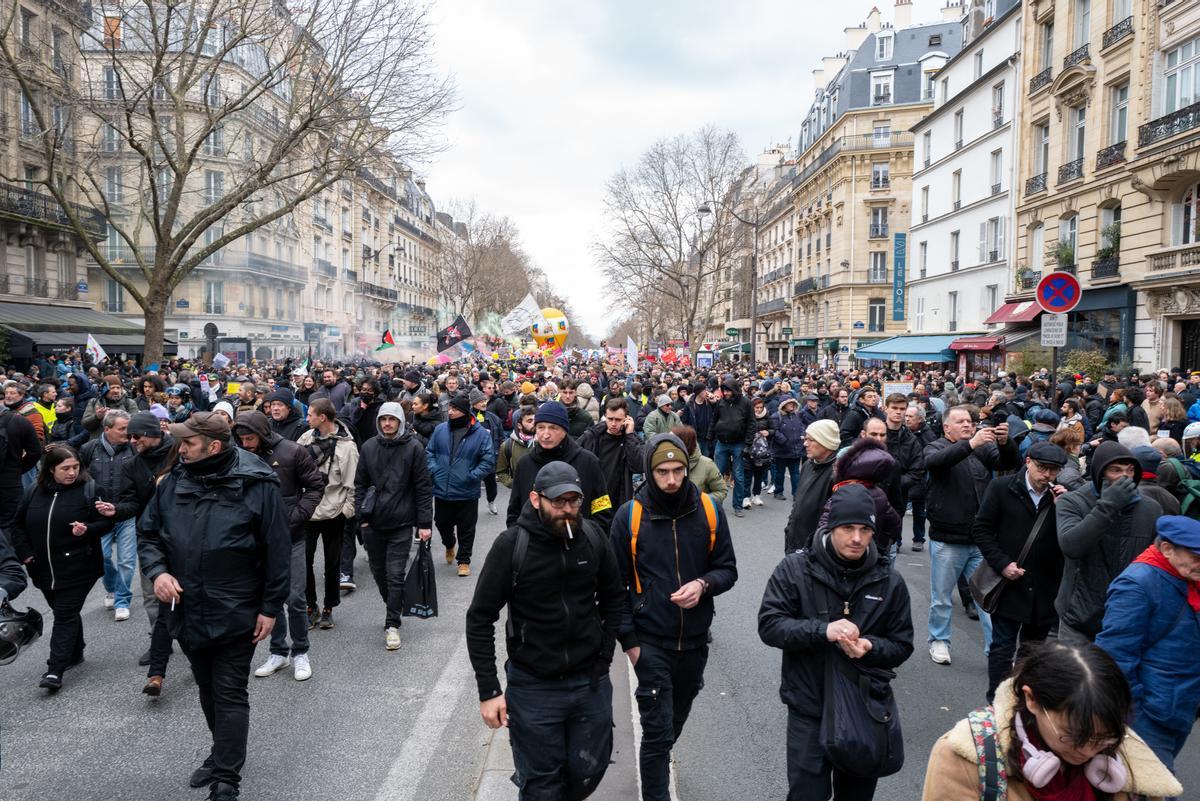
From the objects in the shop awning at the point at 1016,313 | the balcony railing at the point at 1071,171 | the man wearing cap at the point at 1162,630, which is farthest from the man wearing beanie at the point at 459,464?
the balcony railing at the point at 1071,171

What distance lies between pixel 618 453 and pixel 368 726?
2747 millimetres

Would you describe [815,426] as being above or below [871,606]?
above

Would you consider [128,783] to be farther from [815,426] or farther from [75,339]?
[75,339]

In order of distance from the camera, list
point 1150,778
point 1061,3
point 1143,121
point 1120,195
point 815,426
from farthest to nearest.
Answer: point 1061,3 < point 1120,195 < point 1143,121 < point 815,426 < point 1150,778

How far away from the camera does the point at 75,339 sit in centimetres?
2577

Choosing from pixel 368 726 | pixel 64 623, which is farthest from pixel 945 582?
pixel 64 623

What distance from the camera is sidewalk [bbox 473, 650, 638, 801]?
12.4 feet

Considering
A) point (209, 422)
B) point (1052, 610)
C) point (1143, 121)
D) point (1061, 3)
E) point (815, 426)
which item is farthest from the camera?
point (1061, 3)

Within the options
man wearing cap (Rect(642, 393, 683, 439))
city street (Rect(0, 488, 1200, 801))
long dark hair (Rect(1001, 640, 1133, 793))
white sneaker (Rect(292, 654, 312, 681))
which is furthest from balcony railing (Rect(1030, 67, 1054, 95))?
long dark hair (Rect(1001, 640, 1133, 793))

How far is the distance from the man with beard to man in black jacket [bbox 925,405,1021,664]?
2180mm

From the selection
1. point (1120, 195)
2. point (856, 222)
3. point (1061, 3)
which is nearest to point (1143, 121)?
point (1120, 195)

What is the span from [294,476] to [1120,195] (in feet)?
79.5

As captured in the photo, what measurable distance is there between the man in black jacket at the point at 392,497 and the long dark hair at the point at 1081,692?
4.70 metres

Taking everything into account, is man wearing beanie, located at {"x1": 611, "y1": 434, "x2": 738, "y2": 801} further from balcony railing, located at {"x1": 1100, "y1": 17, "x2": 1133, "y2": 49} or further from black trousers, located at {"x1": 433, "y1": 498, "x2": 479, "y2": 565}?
balcony railing, located at {"x1": 1100, "y1": 17, "x2": 1133, "y2": 49}
